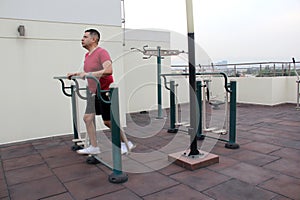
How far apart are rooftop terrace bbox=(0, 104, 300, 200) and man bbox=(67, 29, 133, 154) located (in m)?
0.51

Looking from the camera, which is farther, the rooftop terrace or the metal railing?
the metal railing

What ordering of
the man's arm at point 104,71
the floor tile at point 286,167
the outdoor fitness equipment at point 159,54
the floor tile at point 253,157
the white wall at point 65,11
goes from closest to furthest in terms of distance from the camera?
the floor tile at point 286,167
the man's arm at point 104,71
the floor tile at point 253,157
the white wall at point 65,11
the outdoor fitness equipment at point 159,54

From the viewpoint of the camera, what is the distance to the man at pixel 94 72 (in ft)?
9.11

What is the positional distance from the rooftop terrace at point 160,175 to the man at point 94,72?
0.51 metres

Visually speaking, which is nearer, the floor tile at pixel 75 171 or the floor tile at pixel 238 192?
the floor tile at pixel 238 192

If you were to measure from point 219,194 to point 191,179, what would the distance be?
39 cm

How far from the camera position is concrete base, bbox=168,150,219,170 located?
108 inches

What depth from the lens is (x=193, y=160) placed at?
2820mm

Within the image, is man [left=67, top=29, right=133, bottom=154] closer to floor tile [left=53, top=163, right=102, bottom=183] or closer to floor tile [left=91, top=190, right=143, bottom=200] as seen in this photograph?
floor tile [left=53, top=163, right=102, bottom=183]

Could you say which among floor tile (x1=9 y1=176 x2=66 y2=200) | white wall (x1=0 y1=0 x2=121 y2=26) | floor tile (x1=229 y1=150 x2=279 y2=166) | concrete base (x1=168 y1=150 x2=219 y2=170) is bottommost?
floor tile (x1=9 y1=176 x2=66 y2=200)

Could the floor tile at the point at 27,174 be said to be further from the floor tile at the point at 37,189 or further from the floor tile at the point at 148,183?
the floor tile at the point at 148,183

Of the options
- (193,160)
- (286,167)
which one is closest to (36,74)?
(193,160)

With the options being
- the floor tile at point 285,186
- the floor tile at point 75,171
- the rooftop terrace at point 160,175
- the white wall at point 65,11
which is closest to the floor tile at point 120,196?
the rooftop terrace at point 160,175

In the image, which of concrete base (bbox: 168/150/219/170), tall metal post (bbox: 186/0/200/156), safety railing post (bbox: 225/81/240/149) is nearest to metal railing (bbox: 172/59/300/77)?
safety railing post (bbox: 225/81/240/149)
